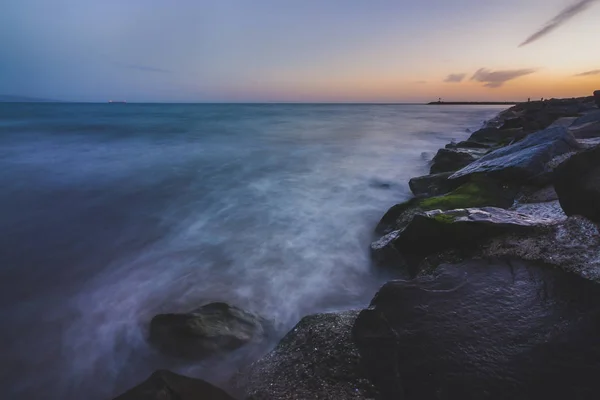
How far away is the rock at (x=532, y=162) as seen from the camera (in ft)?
20.2

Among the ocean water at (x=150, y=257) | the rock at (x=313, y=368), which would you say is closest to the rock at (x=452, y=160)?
the ocean water at (x=150, y=257)

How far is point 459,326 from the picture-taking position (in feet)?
9.57

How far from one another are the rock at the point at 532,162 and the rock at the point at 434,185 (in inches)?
10.5

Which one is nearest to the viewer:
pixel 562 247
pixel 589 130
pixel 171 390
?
pixel 171 390

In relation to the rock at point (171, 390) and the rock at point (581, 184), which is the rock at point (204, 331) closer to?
the rock at point (171, 390)

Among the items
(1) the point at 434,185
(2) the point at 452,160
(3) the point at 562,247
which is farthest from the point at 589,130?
(3) the point at 562,247

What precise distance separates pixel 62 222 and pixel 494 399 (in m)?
9.76

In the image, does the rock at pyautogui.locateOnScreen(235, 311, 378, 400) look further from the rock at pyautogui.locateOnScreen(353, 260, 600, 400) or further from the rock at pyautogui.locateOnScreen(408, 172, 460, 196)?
the rock at pyautogui.locateOnScreen(408, 172, 460, 196)

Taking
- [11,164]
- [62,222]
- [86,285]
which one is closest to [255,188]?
[62,222]

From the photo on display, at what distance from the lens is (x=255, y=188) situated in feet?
40.6

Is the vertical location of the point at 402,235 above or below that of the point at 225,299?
above

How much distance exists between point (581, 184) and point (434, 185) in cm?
473

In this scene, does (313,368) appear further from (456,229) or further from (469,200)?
(469,200)

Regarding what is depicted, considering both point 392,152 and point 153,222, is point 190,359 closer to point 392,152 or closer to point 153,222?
point 153,222
